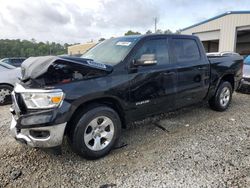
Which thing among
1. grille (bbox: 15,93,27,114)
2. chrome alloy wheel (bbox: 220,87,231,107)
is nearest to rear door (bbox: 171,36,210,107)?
chrome alloy wheel (bbox: 220,87,231,107)

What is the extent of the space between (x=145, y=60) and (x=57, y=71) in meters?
1.45

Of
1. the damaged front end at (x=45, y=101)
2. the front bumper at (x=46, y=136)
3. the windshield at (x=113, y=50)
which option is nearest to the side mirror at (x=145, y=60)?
the windshield at (x=113, y=50)

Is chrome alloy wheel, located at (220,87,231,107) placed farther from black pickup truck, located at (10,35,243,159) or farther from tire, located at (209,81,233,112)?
black pickup truck, located at (10,35,243,159)

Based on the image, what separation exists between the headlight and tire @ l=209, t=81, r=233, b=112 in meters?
4.03

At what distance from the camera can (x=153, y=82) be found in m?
4.03

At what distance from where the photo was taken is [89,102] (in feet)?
11.2

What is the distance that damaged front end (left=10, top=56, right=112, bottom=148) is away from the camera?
9.88ft

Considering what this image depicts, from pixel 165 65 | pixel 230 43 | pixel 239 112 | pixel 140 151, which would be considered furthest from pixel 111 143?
pixel 230 43

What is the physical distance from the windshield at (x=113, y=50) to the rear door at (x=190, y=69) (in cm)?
97

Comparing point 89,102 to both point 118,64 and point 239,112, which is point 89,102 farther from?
point 239,112

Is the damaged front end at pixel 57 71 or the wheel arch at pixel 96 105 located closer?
the damaged front end at pixel 57 71

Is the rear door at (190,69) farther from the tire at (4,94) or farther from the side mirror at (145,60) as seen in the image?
the tire at (4,94)

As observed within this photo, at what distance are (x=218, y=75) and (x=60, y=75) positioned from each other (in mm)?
3853

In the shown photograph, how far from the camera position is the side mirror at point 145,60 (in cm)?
379
